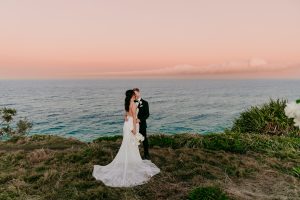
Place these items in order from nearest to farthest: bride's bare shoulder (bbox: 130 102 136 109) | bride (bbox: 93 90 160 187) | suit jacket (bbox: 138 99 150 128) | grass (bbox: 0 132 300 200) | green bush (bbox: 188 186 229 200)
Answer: green bush (bbox: 188 186 229 200) < grass (bbox: 0 132 300 200) < bride (bbox: 93 90 160 187) < bride's bare shoulder (bbox: 130 102 136 109) < suit jacket (bbox: 138 99 150 128)

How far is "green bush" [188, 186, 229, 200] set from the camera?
27.5ft

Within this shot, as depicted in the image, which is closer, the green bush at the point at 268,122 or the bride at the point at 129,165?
the bride at the point at 129,165

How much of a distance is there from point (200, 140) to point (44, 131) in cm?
4626

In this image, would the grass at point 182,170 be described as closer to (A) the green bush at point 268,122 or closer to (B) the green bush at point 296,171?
(B) the green bush at point 296,171

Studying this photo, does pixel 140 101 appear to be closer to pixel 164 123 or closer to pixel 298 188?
pixel 298 188

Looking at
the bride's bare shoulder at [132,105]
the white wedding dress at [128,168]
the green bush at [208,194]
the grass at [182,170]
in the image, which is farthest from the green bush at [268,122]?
the green bush at [208,194]

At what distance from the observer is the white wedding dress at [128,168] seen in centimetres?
1044

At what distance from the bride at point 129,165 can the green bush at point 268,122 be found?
9950mm

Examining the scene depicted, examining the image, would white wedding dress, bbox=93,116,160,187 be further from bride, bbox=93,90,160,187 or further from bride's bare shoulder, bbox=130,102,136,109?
bride's bare shoulder, bbox=130,102,136,109

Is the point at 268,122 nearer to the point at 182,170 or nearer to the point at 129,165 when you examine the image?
the point at 182,170

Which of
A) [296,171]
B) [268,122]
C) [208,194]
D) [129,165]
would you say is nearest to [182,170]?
[129,165]

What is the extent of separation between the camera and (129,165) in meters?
11.1

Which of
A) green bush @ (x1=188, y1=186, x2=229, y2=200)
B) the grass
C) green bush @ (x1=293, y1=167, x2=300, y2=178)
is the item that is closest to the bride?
the grass

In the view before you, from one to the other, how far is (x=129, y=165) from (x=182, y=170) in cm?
188
